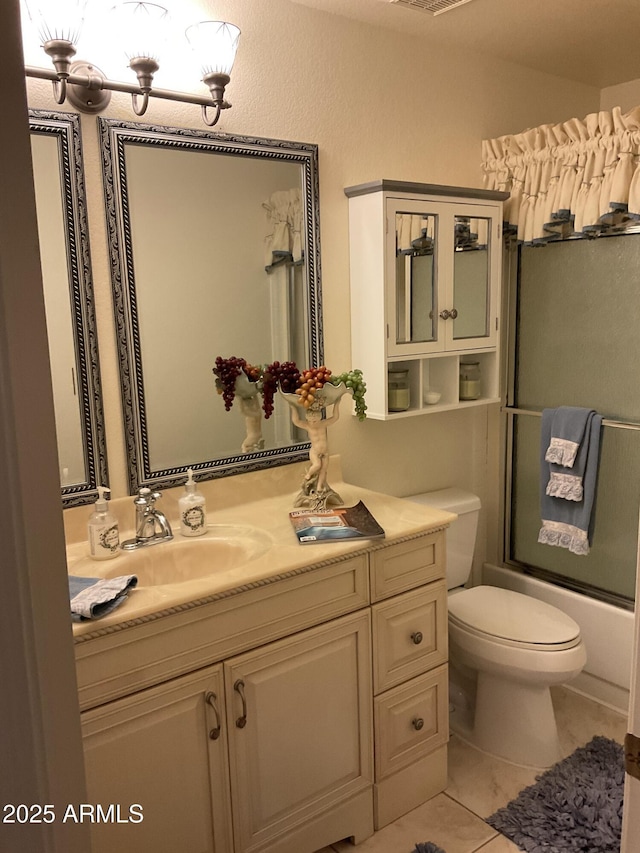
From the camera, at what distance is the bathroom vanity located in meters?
1.47

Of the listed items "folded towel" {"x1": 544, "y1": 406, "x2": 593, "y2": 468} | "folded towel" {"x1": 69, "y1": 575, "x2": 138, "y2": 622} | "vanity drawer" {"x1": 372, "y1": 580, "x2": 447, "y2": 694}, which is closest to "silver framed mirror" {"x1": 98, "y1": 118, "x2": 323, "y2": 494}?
"folded towel" {"x1": 69, "y1": 575, "x2": 138, "y2": 622}

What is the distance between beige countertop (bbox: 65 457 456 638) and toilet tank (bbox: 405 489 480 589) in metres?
0.41

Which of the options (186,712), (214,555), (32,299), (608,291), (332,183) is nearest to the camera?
(32,299)

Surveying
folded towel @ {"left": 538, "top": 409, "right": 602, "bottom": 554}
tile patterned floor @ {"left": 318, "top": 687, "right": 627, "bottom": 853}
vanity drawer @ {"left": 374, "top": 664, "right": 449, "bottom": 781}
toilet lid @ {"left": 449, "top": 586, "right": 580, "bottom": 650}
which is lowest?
tile patterned floor @ {"left": 318, "top": 687, "right": 627, "bottom": 853}

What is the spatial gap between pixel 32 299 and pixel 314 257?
5.62 feet

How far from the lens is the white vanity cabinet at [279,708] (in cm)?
147

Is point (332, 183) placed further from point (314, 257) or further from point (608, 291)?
point (608, 291)

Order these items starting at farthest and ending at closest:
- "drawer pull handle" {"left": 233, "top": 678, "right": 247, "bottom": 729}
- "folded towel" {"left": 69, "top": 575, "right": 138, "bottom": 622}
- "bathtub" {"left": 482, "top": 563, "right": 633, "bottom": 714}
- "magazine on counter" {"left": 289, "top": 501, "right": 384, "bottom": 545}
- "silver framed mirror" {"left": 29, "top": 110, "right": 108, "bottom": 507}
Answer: "bathtub" {"left": 482, "top": 563, "right": 633, "bottom": 714}, "magazine on counter" {"left": 289, "top": 501, "right": 384, "bottom": 545}, "silver framed mirror" {"left": 29, "top": 110, "right": 108, "bottom": 507}, "drawer pull handle" {"left": 233, "top": 678, "right": 247, "bottom": 729}, "folded towel" {"left": 69, "top": 575, "right": 138, "bottom": 622}

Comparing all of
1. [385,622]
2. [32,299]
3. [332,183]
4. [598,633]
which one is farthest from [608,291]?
[32,299]

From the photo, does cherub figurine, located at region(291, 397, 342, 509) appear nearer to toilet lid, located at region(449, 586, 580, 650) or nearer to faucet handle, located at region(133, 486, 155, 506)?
faucet handle, located at region(133, 486, 155, 506)

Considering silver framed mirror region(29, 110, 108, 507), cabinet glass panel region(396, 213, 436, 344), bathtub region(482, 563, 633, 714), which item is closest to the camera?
silver framed mirror region(29, 110, 108, 507)

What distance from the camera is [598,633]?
260cm

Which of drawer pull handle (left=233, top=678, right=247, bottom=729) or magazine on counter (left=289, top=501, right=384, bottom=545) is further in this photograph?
magazine on counter (left=289, top=501, right=384, bottom=545)

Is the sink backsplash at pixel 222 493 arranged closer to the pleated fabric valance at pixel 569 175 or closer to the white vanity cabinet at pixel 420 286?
the white vanity cabinet at pixel 420 286
